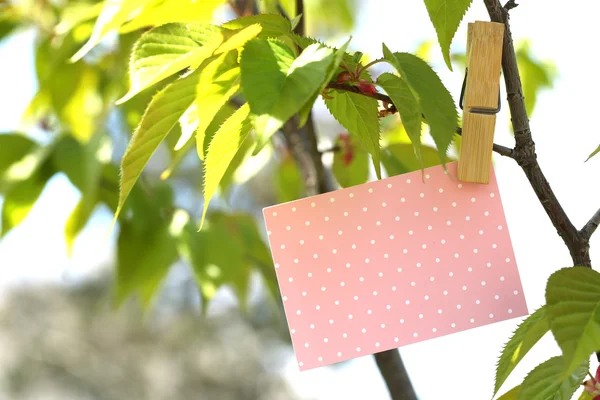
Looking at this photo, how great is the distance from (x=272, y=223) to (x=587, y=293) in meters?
0.12

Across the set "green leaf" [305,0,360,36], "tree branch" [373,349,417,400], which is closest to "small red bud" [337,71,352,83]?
"tree branch" [373,349,417,400]

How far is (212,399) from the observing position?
2072 millimetres

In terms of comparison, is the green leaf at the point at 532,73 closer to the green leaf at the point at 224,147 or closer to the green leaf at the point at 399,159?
the green leaf at the point at 399,159

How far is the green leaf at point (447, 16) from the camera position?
222 mm

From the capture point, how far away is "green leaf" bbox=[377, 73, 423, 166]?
215 millimetres

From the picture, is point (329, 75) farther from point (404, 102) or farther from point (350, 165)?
point (350, 165)

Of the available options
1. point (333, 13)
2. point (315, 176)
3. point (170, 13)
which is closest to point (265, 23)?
point (170, 13)

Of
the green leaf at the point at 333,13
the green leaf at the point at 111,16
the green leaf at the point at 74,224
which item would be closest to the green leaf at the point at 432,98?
the green leaf at the point at 111,16

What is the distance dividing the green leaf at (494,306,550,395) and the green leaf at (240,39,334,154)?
11cm

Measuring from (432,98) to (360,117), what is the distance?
0.05 metres

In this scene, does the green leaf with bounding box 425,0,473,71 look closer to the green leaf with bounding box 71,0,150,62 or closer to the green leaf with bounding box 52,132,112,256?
the green leaf with bounding box 71,0,150,62

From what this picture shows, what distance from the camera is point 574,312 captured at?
205 mm

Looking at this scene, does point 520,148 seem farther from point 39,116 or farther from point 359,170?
point 39,116

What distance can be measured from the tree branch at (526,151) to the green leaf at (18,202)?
380 mm
